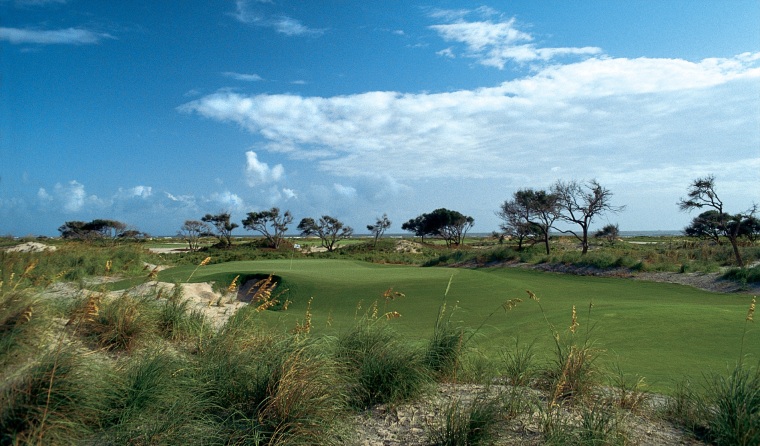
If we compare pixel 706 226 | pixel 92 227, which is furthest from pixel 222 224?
pixel 706 226

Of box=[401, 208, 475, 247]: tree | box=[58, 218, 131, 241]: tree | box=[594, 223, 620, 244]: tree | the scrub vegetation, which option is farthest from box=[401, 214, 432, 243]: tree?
the scrub vegetation

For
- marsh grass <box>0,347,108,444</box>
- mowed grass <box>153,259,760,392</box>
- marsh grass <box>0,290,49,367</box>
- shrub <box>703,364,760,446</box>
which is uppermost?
marsh grass <box>0,290,49,367</box>

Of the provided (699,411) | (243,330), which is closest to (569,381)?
(699,411)

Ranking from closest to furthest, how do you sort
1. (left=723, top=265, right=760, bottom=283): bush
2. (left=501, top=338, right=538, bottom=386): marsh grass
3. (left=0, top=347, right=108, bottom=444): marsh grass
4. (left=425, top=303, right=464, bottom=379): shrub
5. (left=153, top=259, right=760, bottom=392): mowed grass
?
(left=0, top=347, right=108, bottom=444): marsh grass < (left=501, top=338, right=538, bottom=386): marsh grass < (left=425, top=303, right=464, bottom=379): shrub < (left=153, top=259, right=760, bottom=392): mowed grass < (left=723, top=265, right=760, bottom=283): bush

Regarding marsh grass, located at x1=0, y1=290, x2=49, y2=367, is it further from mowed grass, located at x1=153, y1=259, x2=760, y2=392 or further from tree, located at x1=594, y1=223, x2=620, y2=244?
tree, located at x1=594, y1=223, x2=620, y2=244

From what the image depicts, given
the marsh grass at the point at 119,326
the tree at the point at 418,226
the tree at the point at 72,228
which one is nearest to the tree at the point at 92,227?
the tree at the point at 72,228

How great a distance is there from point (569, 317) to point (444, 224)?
65310mm

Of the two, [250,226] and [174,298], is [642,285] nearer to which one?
[174,298]

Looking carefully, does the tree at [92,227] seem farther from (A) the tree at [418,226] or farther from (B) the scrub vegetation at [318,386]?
(B) the scrub vegetation at [318,386]

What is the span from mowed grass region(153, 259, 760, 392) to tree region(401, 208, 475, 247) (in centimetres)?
5210

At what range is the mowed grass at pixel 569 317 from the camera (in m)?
6.45

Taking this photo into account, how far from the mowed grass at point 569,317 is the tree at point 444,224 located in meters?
52.1

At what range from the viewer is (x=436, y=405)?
158 inches

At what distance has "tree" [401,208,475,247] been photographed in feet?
237
